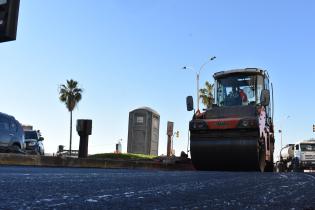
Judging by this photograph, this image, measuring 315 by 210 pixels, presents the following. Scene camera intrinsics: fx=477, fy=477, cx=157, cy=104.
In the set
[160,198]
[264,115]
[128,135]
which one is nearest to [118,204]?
[160,198]

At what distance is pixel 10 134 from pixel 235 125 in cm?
680

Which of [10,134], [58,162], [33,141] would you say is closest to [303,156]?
[33,141]

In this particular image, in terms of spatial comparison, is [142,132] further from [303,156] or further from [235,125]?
[235,125]

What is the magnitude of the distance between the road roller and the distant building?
33.2m

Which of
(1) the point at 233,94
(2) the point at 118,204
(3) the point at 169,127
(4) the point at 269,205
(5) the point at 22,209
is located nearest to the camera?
(5) the point at 22,209

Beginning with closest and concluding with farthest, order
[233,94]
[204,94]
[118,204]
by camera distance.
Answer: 1. [118,204]
2. [233,94]
3. [204,94]

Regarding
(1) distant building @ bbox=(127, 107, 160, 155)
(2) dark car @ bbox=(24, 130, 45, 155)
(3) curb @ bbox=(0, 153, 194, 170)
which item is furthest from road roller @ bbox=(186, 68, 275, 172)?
(1) distant building @ bbox=(127, 107, 160, 155)

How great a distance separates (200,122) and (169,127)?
17450mm

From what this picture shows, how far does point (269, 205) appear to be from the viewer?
2990mm

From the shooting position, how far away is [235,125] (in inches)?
566

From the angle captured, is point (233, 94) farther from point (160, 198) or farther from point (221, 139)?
point (160, 198)

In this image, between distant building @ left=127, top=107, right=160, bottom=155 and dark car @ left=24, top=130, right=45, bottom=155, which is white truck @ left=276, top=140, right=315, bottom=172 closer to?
dark car @ left=24, top=130, right=45, bottom=155

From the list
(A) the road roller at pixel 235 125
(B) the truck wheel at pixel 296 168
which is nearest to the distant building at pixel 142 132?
(B) the truck wheel at pixel 296 168

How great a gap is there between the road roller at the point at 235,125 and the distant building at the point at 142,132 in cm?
3320
